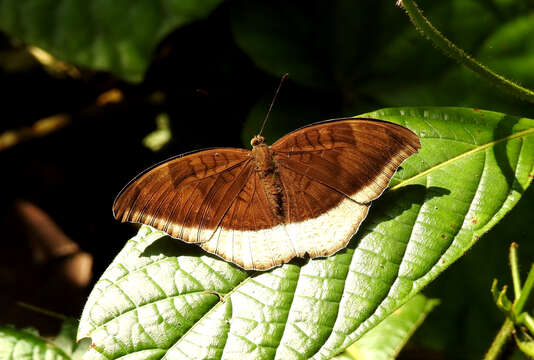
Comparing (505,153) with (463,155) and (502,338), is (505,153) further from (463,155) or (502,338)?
(502,338)

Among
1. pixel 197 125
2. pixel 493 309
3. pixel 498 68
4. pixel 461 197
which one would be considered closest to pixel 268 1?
pixel 197 125

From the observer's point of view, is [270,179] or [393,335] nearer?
[270,179]

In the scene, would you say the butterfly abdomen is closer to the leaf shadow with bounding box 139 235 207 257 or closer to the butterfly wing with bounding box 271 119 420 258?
the butterfly wing with bounding box 271 119 420 258

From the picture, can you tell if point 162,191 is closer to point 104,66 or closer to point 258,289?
point 258,289

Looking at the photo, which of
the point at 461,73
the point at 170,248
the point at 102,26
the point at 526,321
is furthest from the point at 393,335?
the point at 102,26

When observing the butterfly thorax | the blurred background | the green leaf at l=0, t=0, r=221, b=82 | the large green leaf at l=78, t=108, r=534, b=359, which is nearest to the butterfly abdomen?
the butterfly thorax

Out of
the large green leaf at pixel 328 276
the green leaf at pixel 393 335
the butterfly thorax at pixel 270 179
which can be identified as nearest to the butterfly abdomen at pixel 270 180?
the butterfly thorax at pixel 270 179

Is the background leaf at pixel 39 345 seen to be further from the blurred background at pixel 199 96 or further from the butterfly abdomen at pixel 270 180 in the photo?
the butterfly abdomen at pixel 270 180
